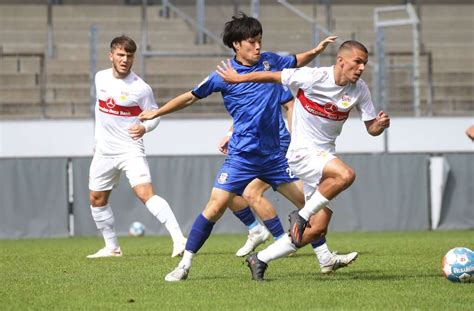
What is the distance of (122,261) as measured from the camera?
12234 millimetres

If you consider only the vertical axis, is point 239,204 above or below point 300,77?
below

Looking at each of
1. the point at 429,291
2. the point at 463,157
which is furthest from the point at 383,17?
the point at 429,291

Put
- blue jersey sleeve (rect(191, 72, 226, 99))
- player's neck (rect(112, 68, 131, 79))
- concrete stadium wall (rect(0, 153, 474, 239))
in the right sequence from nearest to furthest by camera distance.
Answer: blue jersey sleeve (rect(191, 72, 226, 99)), player's neck (rect(112, 68, 131, 79)), concrete stadium wall (rect(0, 153, 474, 239))

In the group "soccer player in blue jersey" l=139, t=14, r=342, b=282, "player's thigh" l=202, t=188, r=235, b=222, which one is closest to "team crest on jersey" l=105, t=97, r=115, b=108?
"soccer player in blue jersey" l=139, t=14, r=342, b=282

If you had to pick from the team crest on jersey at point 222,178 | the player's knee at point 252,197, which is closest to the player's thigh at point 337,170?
the team crest on jersey at point 222,178

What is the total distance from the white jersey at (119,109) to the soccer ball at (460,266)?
15.9 feet

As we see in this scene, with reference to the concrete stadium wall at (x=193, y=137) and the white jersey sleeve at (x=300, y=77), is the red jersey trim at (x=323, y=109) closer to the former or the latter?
the white jersey sleeve at (x=300, y=77)

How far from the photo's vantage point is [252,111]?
9852mm

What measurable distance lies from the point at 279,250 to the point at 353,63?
1634mm

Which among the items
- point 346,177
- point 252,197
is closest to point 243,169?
point 346,177

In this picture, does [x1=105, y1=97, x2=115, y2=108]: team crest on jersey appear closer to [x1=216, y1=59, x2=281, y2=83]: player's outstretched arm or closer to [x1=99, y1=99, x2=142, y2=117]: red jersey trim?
[x1=99, y1=99, x2=142, y2=117]: red jersey trim

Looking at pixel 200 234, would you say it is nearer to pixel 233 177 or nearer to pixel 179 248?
pixel 233 177

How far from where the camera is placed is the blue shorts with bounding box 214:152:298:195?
9.69 metres

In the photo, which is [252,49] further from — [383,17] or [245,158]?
[383,17]
